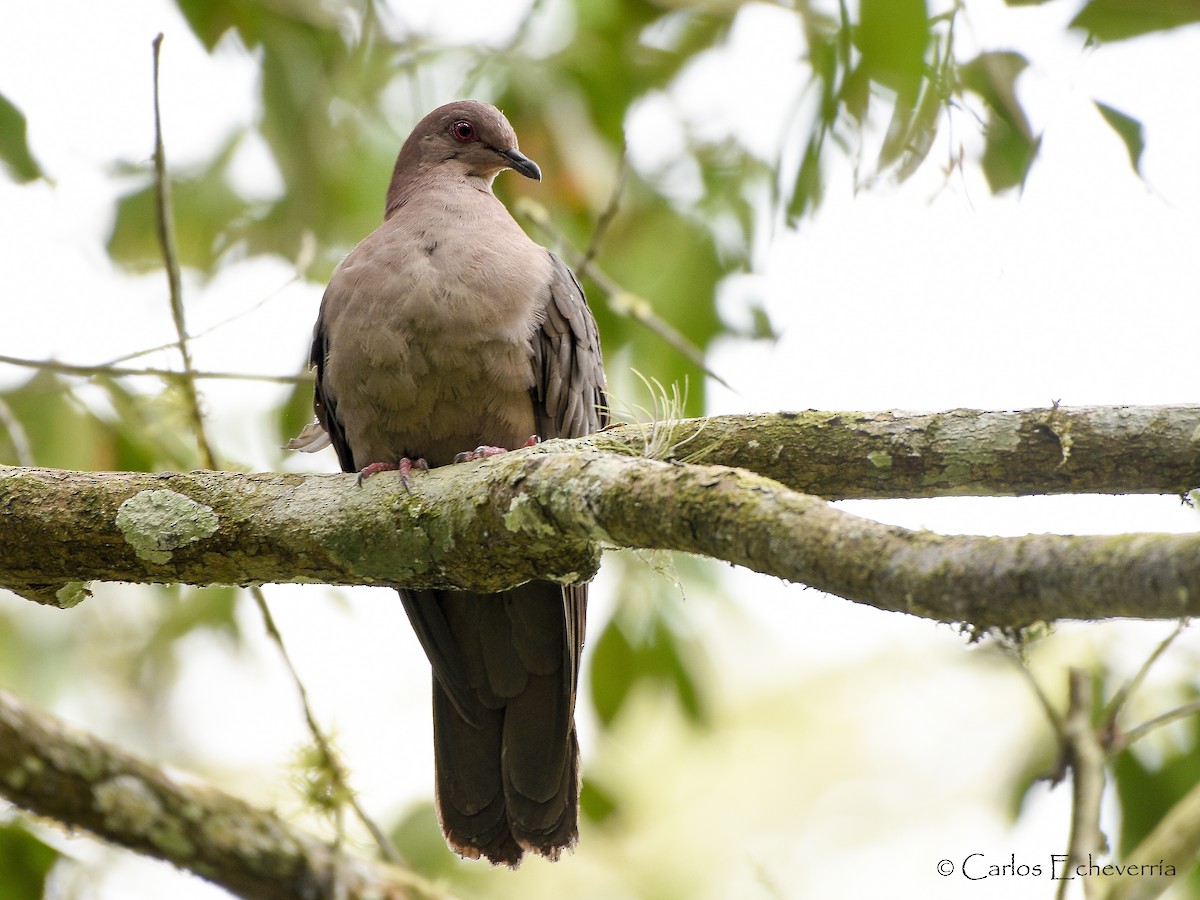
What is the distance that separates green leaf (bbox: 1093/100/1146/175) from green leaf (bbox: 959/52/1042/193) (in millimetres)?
382

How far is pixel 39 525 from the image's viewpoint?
2.89m

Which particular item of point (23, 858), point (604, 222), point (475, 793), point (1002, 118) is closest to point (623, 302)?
point (604, 222)

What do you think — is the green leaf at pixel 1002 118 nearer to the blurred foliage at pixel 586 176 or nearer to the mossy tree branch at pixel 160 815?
the blurred foliage at pixel 586 176

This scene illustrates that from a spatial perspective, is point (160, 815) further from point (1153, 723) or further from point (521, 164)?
point (521, 164)

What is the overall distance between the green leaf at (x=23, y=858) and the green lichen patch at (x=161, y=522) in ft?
3.79

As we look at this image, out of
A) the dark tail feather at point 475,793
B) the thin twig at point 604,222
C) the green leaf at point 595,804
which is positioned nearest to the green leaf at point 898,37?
the thin twig at point 604,222

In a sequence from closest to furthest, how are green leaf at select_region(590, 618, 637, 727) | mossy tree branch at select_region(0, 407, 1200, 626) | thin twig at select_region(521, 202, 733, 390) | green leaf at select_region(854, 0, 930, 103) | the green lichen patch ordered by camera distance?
mossy tree branch at select_region(0, 407, 1200, 626)
the green lichen patch
green leaf at select_region(854, 0, 930, 103)
thin twig at select_region(521, 202, 733, 390)
green leaf at select_region(590, 618, 637, 727)

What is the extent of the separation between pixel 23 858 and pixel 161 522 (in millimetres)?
1298

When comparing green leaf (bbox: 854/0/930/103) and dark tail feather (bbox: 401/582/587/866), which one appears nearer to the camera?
green leaf (bbox: 854/0/930/103)

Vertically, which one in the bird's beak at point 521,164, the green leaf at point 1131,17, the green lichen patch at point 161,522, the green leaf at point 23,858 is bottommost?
the green leaf at point 23,858

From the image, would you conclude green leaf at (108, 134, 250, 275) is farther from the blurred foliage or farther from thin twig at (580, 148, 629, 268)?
thin twig at (580, 148, 629, 268)

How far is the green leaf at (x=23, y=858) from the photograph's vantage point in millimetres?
3453

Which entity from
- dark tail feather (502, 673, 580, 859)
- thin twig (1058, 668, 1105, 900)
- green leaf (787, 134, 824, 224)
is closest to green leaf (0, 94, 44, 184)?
dark tail feather (502, 673, 580, 859)

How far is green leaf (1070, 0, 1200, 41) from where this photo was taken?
3.70m
